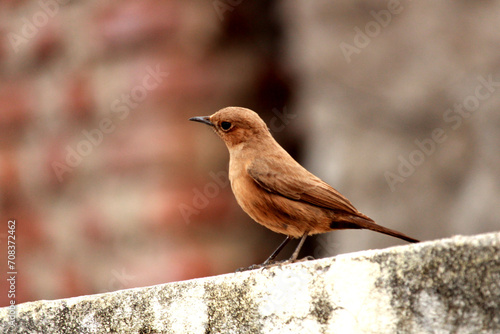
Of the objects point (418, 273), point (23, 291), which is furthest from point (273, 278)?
point (23, 291)

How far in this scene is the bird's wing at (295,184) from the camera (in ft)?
10.9

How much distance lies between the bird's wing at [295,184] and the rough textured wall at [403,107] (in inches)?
50.2

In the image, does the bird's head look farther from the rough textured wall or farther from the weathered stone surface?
the weathered stone surface

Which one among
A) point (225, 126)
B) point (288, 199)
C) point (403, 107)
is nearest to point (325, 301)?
point (288, 199)

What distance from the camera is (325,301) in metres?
2.00

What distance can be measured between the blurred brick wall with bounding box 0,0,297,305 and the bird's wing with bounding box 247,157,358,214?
3.47ft

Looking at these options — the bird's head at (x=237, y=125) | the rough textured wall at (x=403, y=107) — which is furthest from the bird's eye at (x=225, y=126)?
the rough textured wall at (x=403, y=107)

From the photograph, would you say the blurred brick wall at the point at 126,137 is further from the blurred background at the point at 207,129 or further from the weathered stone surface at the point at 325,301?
the weathered stone surface at the point at 325,301

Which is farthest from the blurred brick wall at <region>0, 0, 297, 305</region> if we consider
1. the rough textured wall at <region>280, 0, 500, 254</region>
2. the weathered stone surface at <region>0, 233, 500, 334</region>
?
the weathered stone surface at <region>0, 233, 500, 334</region>

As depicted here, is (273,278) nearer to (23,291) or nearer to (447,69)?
(447,69)

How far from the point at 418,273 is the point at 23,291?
395cm

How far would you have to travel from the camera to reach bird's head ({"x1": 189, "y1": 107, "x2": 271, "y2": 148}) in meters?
3.73

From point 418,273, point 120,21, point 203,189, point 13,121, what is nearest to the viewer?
point 418,273

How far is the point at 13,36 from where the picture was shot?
530 centimetres
